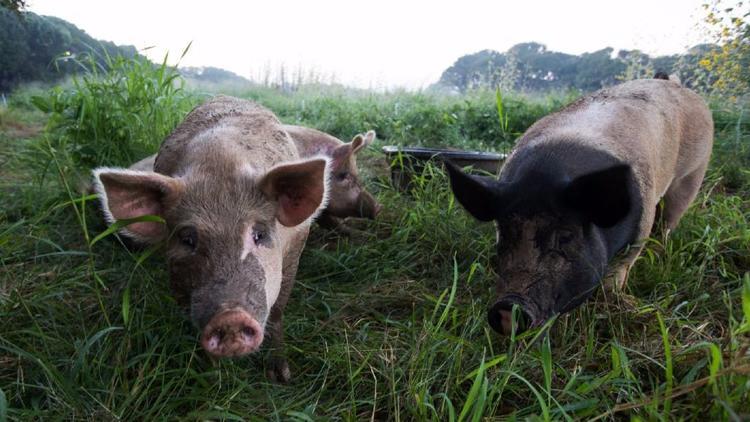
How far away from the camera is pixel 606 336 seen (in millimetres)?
2562

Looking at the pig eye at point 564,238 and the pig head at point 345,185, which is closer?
the pig eye at point 564,238

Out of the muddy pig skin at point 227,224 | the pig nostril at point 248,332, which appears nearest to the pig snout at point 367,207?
the muddy pig skin at point 227,224

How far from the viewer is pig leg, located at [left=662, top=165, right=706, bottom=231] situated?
3664 mm

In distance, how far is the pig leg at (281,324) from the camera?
2.34 meters

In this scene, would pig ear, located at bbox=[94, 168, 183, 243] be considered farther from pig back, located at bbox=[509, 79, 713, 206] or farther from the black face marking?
pig back, located at bbox=[509, 79, 713, 206]

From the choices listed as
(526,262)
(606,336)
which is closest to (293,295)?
(526,262)

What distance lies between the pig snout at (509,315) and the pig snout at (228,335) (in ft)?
3.46

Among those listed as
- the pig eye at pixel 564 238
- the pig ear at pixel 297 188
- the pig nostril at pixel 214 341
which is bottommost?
the pig nostril at pixel 214 341

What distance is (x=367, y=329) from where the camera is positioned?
261 cm

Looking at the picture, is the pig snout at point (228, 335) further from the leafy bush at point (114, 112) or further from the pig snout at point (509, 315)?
the leafy bush at point (114, 112)

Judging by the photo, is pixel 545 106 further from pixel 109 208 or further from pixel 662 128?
pixel 109 208

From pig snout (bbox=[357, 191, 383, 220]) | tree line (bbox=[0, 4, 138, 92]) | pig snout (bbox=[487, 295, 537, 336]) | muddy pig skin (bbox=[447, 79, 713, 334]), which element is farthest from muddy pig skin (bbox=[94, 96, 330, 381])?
tree line (bbox=[0, 4, 138, 92])

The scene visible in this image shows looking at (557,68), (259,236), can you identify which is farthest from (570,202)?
(557,68)

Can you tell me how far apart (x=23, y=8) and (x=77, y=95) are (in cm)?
165
